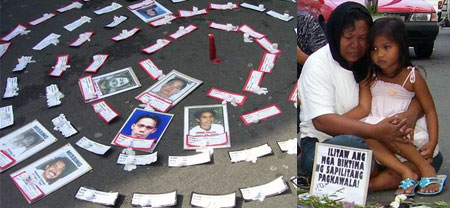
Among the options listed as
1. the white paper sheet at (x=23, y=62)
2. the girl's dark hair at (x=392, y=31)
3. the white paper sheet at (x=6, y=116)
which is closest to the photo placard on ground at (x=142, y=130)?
the white paper sheet at (x=6, y=116)

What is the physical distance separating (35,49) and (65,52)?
25 centimetres

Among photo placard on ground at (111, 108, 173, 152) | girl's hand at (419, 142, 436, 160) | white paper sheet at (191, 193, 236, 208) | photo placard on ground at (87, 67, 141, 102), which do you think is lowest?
white paper sheet at (191, 193, 236, 208)

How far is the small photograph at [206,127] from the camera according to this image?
2.22 m

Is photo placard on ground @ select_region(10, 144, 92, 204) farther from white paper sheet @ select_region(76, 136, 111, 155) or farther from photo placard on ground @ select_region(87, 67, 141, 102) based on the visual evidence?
photo placard on ground @ select_region(87, 67, 141, 102)

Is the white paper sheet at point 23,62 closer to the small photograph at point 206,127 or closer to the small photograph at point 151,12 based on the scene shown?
the small photograph at point 151,12

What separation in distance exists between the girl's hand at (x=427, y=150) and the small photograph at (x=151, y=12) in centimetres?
239

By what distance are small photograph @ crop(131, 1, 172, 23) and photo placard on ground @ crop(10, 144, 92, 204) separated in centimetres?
151

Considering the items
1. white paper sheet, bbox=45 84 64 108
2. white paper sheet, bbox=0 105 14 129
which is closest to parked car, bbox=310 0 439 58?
white paper sheet, bbox=45 84 64 108

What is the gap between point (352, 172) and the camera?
1287 millimetres

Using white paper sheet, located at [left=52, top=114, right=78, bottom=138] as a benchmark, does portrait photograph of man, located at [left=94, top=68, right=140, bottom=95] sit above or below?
above

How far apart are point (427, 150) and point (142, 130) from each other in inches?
53.8

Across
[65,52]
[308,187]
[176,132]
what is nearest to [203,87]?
[176,132]

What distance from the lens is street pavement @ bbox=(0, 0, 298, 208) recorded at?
6.51ft

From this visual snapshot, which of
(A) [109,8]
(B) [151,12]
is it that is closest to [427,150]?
(B) [151,12]
